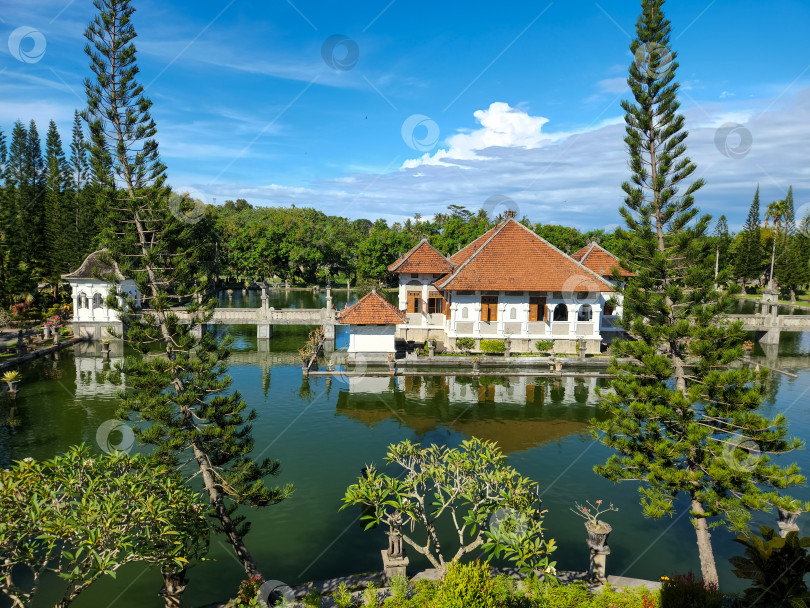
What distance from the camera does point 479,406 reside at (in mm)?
21188

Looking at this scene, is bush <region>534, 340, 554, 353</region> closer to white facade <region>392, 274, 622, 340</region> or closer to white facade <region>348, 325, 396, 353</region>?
white facade <region>392, 274, 622, 340</region>

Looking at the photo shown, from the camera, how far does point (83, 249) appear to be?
126ft

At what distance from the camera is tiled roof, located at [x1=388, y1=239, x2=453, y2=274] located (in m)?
30.1

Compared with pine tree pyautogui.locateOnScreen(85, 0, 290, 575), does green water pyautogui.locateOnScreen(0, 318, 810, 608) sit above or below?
below

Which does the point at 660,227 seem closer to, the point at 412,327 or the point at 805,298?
the point at 412,327

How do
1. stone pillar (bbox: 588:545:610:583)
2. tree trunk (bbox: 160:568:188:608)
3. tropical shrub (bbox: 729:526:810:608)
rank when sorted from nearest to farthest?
tropical shrub (bbox: 729:526:810:608), tree trunk (bbox: 160:568:188:608), stone pillar (bbox: 588:545:610:583)

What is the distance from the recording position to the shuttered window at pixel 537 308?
28000 millimetres

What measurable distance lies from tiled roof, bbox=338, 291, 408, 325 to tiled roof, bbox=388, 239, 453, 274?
4.15 m

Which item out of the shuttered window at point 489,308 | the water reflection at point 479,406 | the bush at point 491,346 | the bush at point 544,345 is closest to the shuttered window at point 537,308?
the bush at point 544,345

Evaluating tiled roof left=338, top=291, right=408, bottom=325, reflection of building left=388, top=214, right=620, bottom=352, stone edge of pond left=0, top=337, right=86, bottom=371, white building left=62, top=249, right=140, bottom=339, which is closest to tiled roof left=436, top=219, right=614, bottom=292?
reflection of building left=388, top=214, right=620, bottom=352

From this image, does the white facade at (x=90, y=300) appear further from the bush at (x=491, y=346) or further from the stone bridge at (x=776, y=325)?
the stone bridge at (x=776, y=325)

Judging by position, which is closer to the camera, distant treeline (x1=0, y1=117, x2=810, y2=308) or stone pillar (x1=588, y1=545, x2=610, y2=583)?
stone pillar (x1=588, y1=545, x2=610, y2=583)

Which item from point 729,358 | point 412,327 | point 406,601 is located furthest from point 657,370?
point 412,327

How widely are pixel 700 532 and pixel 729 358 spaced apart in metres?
3.59
